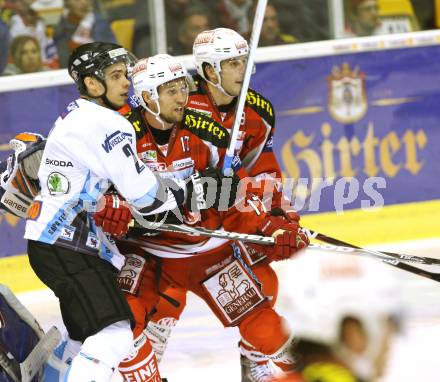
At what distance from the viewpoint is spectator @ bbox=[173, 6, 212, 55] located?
6.85 metres

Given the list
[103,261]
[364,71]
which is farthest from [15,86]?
[103,261]

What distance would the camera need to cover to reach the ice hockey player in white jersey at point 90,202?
3836mm

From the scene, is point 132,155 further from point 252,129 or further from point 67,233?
point 252,129

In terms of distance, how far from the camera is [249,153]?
4742 millimetres

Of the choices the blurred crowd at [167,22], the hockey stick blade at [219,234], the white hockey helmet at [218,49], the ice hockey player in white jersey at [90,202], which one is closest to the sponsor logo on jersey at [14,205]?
the ice hockey player in white jersey at [90,202]

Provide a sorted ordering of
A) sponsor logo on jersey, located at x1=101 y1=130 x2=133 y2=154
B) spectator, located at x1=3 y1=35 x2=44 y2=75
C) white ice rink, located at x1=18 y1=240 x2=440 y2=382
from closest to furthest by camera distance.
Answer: sponsor logo on jersey, located at x1=101 y1=130 x2=133 y2=154
white ice rink, located at x1=18 y1=240 x2=440 y2=382
spectator, located at x1=3 y1=35 x2=44 y2=75

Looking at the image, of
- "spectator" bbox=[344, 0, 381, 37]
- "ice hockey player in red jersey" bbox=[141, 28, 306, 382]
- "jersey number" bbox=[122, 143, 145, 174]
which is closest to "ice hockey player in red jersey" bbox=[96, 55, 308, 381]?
"ice hockey player in red jersey" bbox=[141, 28, 306, 382]

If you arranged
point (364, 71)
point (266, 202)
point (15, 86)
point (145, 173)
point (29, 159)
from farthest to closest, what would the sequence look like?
point (364, 71), point (15, 86), point (266, 202), point (29, 159), point (145, 173)

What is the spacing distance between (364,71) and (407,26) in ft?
1.78

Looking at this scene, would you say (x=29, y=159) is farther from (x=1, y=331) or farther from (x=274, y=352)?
(x=274, y=352)

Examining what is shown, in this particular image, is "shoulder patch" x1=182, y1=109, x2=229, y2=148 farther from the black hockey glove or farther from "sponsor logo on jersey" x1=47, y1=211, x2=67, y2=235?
"sponsor logo on jersey" x1=47, y1=211, x2=67, y2=235

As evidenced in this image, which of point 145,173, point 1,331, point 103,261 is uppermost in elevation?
point 145,173

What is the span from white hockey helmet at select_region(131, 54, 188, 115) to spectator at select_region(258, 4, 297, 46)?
275cm

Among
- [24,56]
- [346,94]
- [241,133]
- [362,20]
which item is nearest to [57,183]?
[241,133]
